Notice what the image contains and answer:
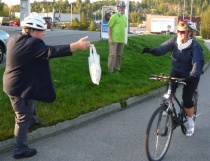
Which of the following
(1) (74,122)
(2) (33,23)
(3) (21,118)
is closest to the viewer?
(2) (33,23)

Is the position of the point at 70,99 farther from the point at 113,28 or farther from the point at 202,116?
the point at 113,28

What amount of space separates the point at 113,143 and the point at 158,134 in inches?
37.0

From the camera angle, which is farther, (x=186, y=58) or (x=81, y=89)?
(x=81, y=89)

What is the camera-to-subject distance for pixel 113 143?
5.46 meters

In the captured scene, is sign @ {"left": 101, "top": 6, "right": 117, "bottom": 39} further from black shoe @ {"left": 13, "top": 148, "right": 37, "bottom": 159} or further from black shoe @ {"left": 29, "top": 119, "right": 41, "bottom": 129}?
black shoe @ {"left": 13, "top": 148, "right": 37, "bottom": 159}

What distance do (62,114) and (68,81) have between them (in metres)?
2.41

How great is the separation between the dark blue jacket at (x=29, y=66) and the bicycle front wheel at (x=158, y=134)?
4.58 feet

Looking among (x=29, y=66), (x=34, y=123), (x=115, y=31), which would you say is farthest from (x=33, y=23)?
(x=115, y=31)

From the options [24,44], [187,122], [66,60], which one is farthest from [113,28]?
[24,44]

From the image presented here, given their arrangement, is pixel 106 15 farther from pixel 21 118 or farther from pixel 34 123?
pixel 21 118

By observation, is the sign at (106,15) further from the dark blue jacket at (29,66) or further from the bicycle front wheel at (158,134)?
the dark blue jacket at (29,66)

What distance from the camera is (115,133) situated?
5.97m

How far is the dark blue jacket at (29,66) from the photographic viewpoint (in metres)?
4.28

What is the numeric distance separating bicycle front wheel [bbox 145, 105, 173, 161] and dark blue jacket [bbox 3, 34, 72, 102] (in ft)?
4.58
